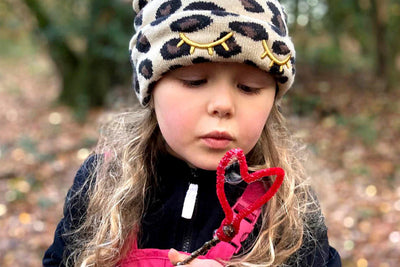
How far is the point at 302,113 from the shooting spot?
24.6ft

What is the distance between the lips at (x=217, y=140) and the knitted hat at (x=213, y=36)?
10.4 inches

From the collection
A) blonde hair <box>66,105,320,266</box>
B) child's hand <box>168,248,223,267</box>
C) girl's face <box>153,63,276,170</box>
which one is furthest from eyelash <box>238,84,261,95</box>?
child's hand <box>168,248,223,267</box>

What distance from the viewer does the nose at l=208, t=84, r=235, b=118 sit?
150 cm

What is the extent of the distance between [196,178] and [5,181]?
4.25 metres

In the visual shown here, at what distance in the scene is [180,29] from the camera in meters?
1.58

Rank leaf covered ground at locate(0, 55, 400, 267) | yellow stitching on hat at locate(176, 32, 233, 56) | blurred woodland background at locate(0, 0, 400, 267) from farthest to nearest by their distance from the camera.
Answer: blurred woodland background at locate(0, 0, 400, 267)
leaf covered ground at locate(0, 55, 400, 267)
yellow stitching on hat at locate(176, 32, 233, 56)

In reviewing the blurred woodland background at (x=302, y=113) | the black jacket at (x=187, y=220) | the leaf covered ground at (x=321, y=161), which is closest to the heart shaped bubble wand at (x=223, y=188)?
the black jacket at (x=187, y=220)

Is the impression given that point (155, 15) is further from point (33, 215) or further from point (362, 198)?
point (362, 198)

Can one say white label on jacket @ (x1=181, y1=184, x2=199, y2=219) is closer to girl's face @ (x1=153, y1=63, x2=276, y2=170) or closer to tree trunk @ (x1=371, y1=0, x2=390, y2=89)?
girl's face @ (x1=153, y1=63, x2=276, y2=170)

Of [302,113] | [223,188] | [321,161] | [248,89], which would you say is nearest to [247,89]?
[248,89]

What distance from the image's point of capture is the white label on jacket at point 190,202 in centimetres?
180

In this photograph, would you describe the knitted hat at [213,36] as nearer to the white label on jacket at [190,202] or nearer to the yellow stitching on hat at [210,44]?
the yellow stitching on hat at [210,44]

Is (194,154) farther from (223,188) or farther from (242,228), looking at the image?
(242,228)

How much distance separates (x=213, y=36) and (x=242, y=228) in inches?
29.3
